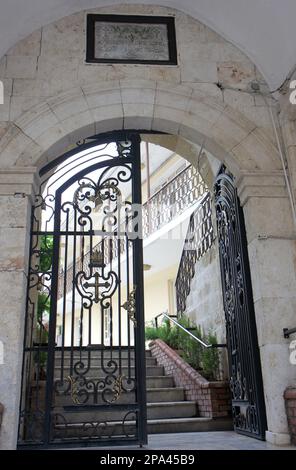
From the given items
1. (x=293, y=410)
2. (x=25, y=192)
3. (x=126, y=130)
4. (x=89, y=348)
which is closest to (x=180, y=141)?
(x=126, y=130)

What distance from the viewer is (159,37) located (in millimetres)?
4902

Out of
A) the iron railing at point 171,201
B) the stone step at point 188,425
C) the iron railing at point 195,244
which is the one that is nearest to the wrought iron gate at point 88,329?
the stone step at point 188,425

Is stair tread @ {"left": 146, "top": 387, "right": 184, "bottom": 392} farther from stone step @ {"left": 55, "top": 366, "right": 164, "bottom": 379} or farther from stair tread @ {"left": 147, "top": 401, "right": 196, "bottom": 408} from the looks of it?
stone step @ {"left": 55, "top": 366, "right": 164, "bottom": 379}

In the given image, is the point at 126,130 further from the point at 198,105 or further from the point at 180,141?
the point at 180,141

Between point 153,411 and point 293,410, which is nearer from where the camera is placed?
point 293,410

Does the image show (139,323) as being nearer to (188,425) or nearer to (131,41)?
(188,425)

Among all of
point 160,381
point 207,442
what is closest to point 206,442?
point 207,442

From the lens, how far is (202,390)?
5586mm

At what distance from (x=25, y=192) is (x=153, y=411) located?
303cm

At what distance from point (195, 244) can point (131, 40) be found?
3.90 metres

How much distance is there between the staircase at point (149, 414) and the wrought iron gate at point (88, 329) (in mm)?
14

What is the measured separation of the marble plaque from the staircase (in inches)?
115

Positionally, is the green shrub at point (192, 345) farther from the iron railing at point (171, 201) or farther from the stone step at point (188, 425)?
the iron railing at point (171, 201)

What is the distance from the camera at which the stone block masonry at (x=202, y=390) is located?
17.7ft
